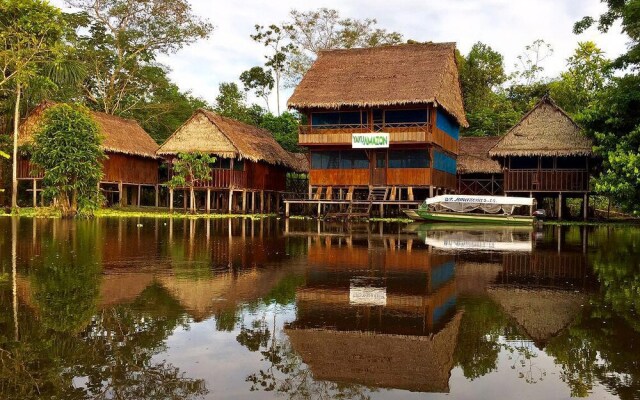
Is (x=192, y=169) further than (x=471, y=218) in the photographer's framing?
Yes

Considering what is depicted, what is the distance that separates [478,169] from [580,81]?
11.4 metres

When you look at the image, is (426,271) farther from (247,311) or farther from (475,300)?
(247,311)

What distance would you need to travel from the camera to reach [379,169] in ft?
97.7

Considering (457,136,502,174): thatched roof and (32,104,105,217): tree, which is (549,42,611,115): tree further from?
(32,104,105,217): tree

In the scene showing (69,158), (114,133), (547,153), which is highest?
(114,133)

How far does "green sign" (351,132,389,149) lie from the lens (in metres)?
28.4

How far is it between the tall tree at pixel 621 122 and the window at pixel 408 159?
7261mm

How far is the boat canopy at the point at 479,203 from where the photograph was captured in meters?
24.5

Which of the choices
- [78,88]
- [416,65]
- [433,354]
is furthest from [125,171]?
Answer: [433,354]

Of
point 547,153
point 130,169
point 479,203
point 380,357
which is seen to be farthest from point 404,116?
point 380,357

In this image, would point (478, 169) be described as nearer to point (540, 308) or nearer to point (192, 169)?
point (192, 169)

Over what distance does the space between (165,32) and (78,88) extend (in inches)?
260

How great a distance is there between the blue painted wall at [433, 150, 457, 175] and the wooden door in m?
2.45

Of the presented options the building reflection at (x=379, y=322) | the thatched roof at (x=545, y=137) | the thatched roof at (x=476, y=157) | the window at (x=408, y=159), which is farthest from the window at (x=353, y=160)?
the building reflection at (x=379, y=322)
